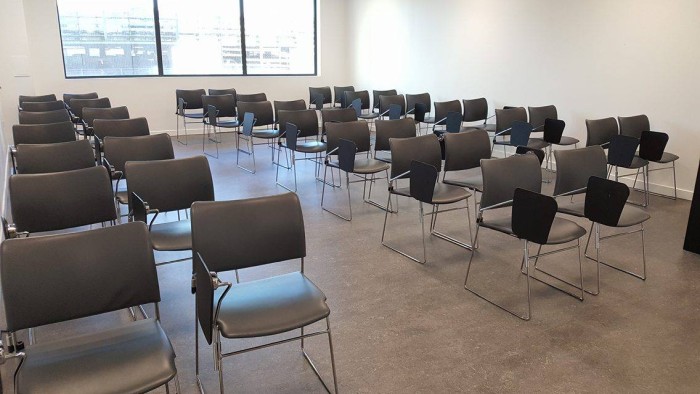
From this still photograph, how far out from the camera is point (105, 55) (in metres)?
9.34

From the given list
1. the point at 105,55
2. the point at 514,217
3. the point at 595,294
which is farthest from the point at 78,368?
the point at 105,55

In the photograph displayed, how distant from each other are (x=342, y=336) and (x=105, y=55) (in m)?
8.54

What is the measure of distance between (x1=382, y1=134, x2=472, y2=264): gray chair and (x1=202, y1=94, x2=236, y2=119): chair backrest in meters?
4.84

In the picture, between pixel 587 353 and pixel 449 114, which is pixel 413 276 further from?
pixel 449 114

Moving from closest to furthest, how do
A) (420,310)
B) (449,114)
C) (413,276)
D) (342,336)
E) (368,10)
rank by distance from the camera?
1. (342,336)
2. (420,310)
3. (413,276)
4. (449,114)
5. (368,10)

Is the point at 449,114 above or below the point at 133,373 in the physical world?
above

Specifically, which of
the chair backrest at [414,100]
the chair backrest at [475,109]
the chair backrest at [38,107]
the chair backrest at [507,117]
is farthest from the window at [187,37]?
the chair backrest at [507,117]

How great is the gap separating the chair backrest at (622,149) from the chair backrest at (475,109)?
2.53 metres

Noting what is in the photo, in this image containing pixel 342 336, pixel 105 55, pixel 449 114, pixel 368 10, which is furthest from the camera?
pixel 368 10

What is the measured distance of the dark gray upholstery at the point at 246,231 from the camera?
2357 mm

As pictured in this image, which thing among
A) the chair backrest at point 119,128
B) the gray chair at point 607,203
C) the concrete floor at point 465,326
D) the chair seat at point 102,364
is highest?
the chair backrest at point 119,128

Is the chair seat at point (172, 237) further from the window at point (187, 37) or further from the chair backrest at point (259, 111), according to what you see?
the window at point (187, 37)

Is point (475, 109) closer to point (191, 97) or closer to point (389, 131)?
point (389, 131)

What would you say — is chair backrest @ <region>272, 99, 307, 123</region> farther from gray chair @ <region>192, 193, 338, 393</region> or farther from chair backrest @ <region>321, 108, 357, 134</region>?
gray chair @ <region>192, 193, 338, 393</region>
